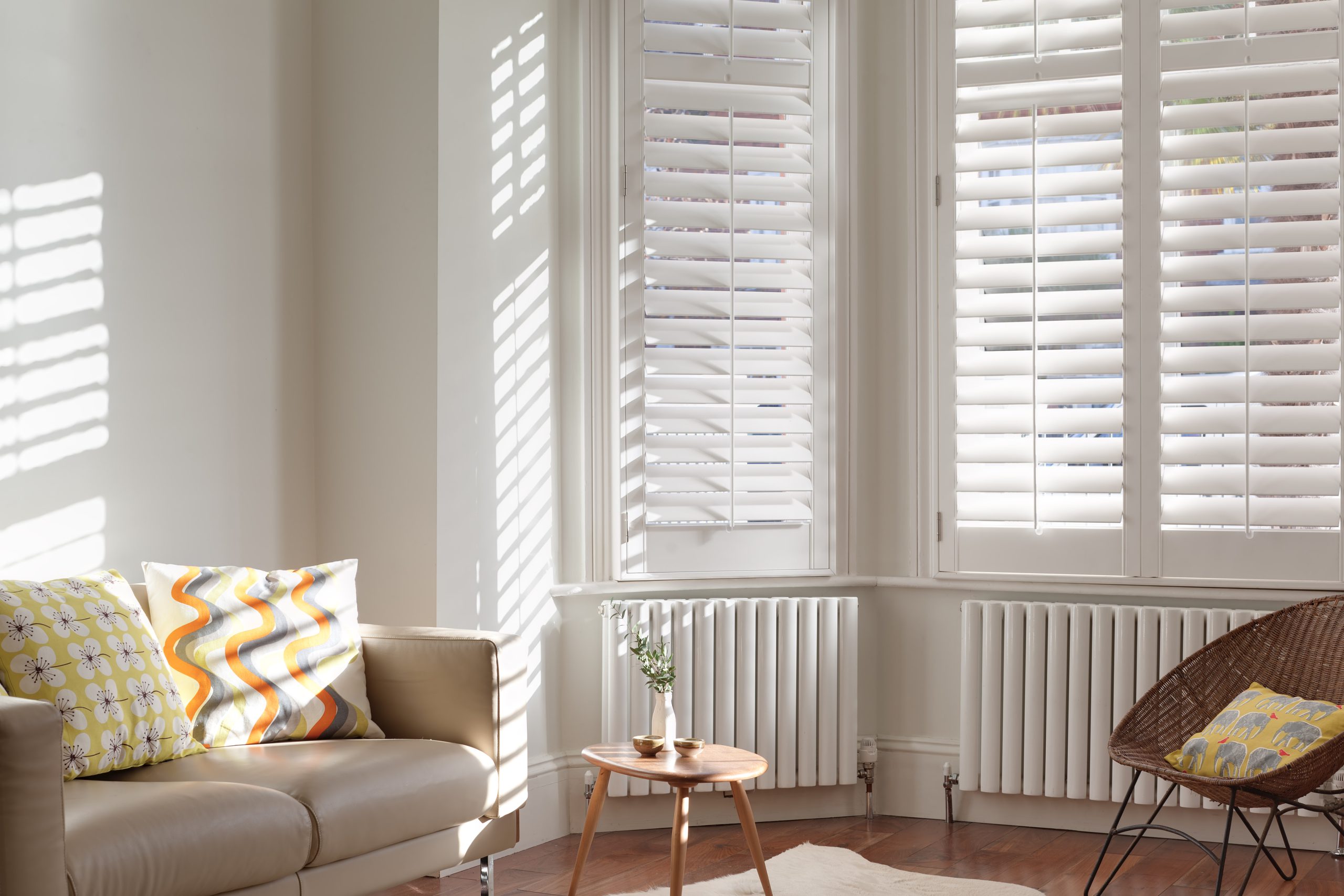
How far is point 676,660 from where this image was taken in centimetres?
371

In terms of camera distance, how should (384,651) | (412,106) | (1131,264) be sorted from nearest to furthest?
(384,651)
(412,106)
(1131,264)

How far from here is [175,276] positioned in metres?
3.11

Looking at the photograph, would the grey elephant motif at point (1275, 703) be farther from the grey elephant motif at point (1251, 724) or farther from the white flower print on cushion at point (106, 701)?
the white flower print on cushion at point (106, 701)

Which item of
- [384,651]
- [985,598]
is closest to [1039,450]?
[985,598]

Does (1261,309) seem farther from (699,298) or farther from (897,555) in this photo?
(699,298)

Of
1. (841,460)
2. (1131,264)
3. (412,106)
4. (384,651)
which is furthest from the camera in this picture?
(841,460)

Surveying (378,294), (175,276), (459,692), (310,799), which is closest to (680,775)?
(459,692)

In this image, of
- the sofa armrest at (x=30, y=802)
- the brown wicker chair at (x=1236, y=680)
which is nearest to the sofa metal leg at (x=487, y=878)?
the sofa armrest at (x=30, y=802)

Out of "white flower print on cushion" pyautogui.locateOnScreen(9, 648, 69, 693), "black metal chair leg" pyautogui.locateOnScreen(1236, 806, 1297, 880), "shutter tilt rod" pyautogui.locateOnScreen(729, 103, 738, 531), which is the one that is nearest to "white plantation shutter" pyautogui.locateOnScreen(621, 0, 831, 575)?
"shutter tilt rod" pyautogui.locateOnScreen(729, 103, 738, 531)

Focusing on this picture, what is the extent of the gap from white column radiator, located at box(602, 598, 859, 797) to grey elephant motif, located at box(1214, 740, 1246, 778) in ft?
4.05

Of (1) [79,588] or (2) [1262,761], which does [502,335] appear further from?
(2) [1262,761]

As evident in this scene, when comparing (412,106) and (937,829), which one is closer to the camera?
(412,106)

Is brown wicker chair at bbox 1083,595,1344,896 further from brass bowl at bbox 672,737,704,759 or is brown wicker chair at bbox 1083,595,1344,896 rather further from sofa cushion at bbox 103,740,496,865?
sofa cushion at bbox 103,740,496,865

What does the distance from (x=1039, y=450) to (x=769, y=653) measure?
3.39 feet
